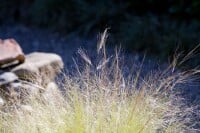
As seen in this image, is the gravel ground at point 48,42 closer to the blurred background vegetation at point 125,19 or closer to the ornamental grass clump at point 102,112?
the blurred background vegetation at point 125,19

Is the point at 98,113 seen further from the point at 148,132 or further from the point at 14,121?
the point at 14,121

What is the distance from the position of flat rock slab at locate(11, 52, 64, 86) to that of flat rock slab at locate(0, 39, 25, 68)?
0.06 meters

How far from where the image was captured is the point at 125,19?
8375 millimetres

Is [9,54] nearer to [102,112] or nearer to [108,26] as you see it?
[102,112]

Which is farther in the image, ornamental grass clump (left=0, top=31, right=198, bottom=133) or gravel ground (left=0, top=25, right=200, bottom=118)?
gravel ground (left=0, top=25, right=200, bottom=118)

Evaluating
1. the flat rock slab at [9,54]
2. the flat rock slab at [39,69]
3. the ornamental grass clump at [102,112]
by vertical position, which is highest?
the flat rock slab at [9,54]

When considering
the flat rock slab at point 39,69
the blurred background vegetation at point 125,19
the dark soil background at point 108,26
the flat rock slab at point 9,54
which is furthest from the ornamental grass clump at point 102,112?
the blurred background vegetation at point 125,19

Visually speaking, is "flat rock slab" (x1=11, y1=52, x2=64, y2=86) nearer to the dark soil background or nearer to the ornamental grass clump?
the ornamental grass clump

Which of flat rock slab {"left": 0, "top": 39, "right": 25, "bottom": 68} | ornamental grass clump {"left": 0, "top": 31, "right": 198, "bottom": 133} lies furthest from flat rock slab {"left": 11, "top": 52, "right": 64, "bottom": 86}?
ornamental grass clump {"left": 0, "top": 31, "right": 198, "bottom": 133}

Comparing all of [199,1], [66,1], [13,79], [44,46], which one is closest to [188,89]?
[13,79]

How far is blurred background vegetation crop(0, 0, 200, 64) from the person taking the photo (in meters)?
7.32

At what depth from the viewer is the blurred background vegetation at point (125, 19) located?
732cm

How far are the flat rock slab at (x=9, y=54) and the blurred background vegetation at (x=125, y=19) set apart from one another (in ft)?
7.46

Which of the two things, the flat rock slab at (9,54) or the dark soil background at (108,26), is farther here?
the dark soil background at (108,26)
